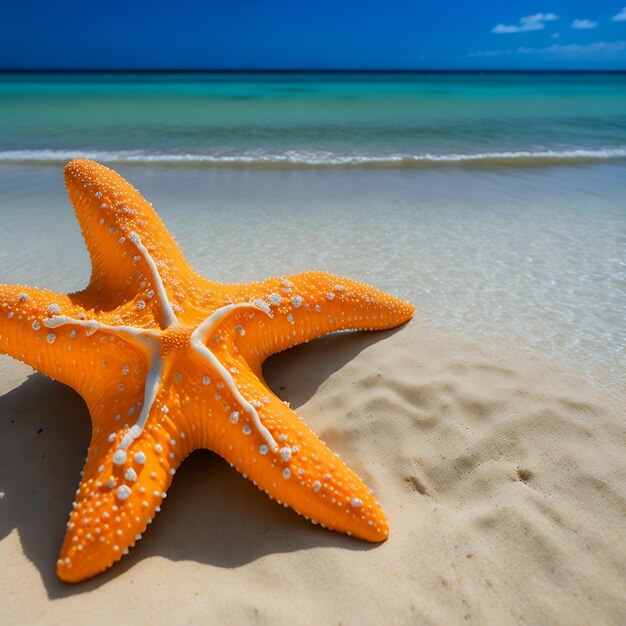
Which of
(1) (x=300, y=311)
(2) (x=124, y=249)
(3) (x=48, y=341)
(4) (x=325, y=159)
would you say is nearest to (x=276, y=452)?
(1) (x=300, y=311)

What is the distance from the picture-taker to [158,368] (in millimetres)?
2254

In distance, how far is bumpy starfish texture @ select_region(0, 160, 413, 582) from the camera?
6.64 ft

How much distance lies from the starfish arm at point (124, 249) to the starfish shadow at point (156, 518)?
666 millimetres

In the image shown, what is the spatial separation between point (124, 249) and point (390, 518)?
1.80 m

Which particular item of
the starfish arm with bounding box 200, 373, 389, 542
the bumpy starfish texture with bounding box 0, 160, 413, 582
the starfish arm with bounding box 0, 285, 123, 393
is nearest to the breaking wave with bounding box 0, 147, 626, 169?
the bumpy starfish texture with bounding box 0, 160, 413, 582

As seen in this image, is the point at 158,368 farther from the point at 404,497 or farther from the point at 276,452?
the point at 404,497

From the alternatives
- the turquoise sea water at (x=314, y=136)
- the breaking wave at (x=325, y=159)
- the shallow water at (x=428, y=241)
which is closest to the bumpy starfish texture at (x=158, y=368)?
the shallow water at (x=428, y=241)

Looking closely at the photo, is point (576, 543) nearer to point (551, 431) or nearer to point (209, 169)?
point (551, 431)

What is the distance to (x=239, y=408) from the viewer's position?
2.21 m

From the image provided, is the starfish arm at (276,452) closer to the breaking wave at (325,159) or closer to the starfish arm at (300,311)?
the starfish arm at (300,311)

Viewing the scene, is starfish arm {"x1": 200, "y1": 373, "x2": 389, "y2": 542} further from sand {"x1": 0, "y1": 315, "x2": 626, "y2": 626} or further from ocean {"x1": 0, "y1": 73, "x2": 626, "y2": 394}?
ocean {"x1": 0, "y1": 73, "x2": 626, "y2": 394}

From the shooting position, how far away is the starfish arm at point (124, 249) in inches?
103

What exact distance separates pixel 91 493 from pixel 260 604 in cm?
71

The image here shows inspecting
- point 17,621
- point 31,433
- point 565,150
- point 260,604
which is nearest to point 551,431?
point 260,604
